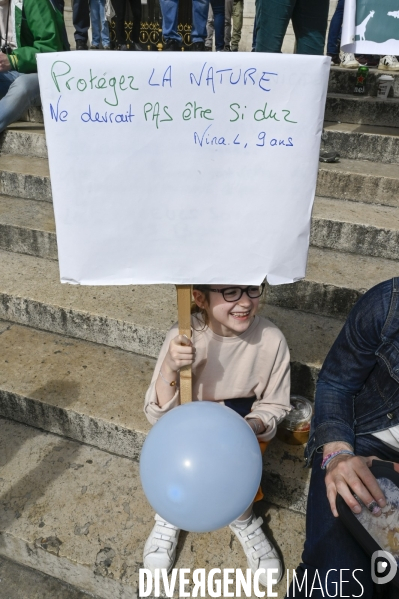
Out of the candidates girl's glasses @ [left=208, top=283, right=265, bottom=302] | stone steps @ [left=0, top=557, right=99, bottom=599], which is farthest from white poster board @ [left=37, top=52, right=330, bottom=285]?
stone steps @ [left=0, top=557, right=99, bottom=599]

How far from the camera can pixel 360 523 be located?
4.26 ft

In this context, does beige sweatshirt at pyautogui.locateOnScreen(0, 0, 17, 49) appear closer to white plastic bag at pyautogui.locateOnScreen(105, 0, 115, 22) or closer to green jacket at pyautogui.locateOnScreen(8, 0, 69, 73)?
green jacket at pyautogui.locateOnScreen(8, 0, 69, 73)

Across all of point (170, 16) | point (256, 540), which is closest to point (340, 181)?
point (256, 540)

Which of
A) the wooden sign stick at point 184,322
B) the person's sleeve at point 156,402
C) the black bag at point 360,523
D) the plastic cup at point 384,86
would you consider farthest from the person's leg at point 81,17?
the black bag at point 360,523

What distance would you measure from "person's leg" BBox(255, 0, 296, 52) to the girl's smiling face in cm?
295

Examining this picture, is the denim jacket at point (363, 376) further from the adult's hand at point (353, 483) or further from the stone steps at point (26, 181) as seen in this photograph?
the stone steps at point (26, 181)

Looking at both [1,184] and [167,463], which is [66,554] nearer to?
[167,463]

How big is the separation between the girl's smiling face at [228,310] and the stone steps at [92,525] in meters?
0.79

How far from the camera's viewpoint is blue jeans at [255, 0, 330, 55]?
142 inches

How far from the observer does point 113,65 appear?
1.11m

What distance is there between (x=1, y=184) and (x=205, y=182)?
2.94 metres

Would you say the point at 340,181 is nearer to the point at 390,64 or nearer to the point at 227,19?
the point at 390,64

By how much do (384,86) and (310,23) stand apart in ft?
3.15

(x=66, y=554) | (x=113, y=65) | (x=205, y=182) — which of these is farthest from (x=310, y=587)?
(x=113, y=65)
